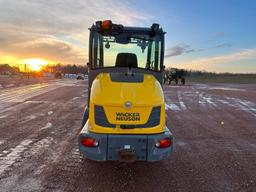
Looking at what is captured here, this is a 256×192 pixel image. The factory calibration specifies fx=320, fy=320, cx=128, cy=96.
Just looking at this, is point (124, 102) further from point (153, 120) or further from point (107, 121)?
point (153, 120)

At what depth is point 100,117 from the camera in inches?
203

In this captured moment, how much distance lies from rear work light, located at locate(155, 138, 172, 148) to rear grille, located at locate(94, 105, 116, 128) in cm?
77

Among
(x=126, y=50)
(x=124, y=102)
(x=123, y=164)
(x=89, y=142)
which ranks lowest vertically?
(x=123, y=164)

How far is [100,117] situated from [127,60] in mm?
1818

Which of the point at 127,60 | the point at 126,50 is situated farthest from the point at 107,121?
the point at 126,50

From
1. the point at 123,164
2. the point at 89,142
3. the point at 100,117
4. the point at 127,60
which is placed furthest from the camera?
the point at 127,60

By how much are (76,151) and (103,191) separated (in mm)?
2197

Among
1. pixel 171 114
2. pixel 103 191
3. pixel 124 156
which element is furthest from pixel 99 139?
pixel 171 114

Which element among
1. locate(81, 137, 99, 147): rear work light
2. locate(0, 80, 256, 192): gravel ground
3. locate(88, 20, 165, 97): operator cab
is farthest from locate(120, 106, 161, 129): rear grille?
locate(88, 20, 165, 97): operator cab

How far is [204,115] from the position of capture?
41.9ft

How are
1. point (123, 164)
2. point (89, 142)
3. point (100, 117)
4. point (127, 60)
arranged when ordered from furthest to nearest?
point (127, 60) < point (123, 164) < point (100, 117) < point (89, 142)

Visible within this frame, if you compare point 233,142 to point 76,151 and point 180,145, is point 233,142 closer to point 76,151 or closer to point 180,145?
point 180,145

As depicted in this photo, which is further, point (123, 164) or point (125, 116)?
point (123, 164)

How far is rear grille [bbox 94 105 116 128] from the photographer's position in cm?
514
